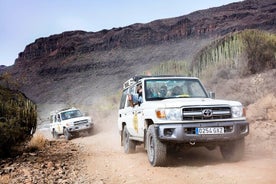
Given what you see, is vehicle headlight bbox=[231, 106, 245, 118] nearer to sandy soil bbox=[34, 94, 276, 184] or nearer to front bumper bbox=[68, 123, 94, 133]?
sandy soil bbox=[34, 94, 276, 184]

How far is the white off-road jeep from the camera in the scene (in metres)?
20.0

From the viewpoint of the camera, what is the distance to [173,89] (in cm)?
843

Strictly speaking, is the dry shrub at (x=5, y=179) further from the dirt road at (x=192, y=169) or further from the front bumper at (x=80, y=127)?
the front bumper at (x=80, y=127)

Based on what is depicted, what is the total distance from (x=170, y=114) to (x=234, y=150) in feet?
5.42

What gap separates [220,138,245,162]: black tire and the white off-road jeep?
44.4 ft

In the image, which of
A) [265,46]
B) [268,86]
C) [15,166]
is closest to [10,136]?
[15,166]

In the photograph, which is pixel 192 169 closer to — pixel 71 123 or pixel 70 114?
pixel 71 123

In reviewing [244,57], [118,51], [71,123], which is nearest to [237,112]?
[244,57]

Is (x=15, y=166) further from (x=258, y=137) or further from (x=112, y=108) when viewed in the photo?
(x=112, y=108)

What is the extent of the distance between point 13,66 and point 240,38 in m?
105

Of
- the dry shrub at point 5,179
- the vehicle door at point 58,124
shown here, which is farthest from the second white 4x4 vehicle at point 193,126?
the vehicle door at point 58,124

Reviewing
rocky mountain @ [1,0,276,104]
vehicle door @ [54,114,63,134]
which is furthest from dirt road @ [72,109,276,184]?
rocky mountain @ [1,0,276,104]

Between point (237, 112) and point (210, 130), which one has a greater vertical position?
point (237, 112)

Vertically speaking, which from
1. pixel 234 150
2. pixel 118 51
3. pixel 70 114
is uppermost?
pixel 118 51
